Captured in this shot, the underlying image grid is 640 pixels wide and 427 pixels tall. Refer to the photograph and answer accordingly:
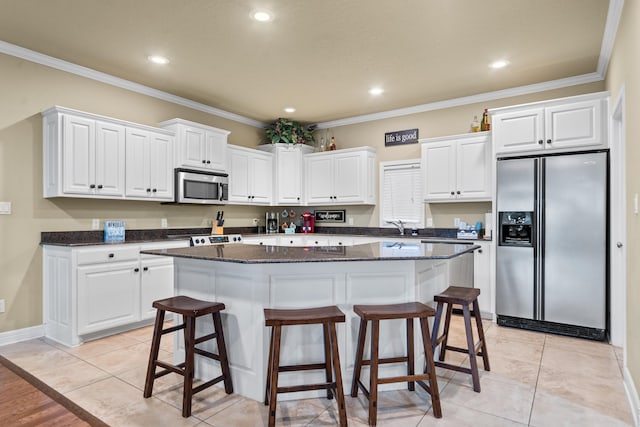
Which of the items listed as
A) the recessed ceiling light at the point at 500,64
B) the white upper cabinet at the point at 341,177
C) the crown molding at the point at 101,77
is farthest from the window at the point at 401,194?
the crown molding at the point at 101,77

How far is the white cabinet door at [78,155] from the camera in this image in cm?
343

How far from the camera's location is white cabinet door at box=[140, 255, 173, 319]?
3781 mm

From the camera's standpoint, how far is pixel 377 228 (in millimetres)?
5574

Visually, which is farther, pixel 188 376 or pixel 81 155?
pixel 81 155

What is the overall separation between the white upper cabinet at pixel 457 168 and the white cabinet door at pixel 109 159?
3501mm

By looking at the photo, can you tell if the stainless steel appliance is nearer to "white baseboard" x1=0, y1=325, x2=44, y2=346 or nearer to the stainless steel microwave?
the stainless steel microwave

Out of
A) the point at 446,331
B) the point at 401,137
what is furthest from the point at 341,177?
the point at 446,331

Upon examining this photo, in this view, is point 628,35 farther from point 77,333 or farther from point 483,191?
point 77,333

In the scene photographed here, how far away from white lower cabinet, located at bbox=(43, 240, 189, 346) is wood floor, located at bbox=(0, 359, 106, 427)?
858mm

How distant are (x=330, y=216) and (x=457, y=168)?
2.21m

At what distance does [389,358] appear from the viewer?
235 cm

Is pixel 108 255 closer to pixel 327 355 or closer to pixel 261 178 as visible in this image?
pixel 327 355

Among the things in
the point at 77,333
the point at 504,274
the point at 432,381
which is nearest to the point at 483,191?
the point at 504,274

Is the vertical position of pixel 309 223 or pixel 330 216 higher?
pixel 330 216
